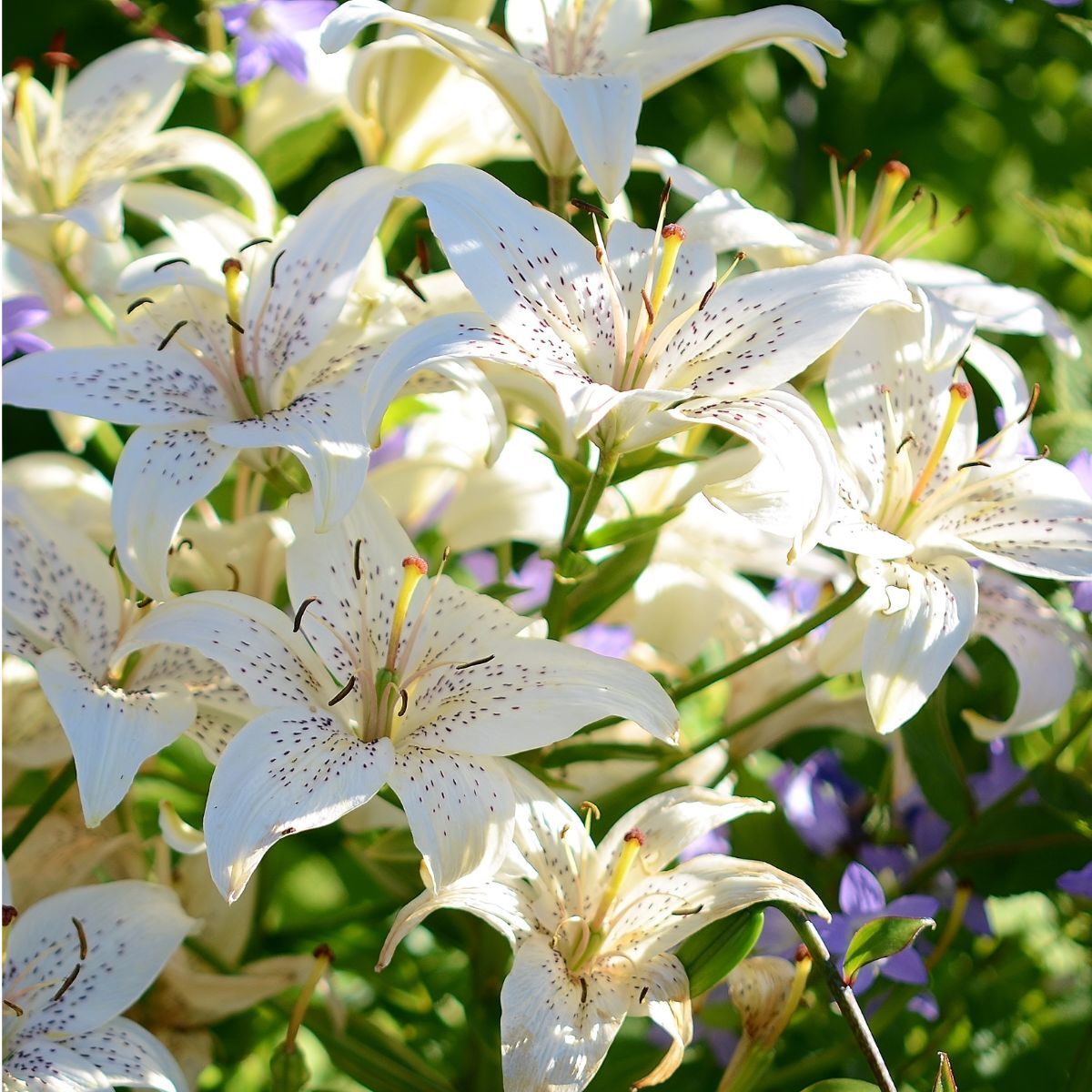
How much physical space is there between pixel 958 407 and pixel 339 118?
469 mm

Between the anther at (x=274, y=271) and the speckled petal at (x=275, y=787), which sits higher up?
the anther at (x=274, y=271)

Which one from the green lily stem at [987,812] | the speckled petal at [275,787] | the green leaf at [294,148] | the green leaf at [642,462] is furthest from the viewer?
the green leaf at [294,148]

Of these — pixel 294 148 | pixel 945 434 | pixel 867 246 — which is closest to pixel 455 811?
pixel 945 434

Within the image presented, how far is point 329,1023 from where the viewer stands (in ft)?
2.18

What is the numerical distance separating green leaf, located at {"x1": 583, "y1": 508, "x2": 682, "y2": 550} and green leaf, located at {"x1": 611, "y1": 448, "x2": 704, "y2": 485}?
0.09ft

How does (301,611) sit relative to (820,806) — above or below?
above

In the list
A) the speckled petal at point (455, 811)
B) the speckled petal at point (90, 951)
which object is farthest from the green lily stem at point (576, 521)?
the speckled petal at point (90, 951)

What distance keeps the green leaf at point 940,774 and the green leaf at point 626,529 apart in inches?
7.5

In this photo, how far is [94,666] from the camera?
65 centimetres

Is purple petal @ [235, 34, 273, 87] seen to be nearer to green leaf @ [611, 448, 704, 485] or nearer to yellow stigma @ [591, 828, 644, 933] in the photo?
green leaf @ [611, 448, 704, 485]

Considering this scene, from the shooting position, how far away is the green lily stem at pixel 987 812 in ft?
2.34

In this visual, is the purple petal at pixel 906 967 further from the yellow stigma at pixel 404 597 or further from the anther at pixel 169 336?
the anther at pixel 169 336

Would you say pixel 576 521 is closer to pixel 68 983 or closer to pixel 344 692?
pixel 344 692

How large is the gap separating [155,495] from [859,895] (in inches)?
14.4
